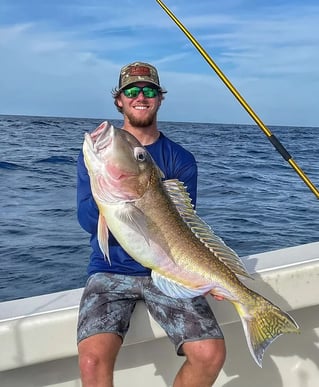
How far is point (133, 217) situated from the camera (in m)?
2.14

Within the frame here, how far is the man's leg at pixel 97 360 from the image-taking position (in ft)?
8.09

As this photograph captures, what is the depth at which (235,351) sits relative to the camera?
10.9ft

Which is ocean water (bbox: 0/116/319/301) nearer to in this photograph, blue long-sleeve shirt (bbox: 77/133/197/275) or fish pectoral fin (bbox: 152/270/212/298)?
blue long-sleeve shirt (bbox: 77/133/197/275)

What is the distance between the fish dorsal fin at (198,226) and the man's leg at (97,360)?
25.3 inches

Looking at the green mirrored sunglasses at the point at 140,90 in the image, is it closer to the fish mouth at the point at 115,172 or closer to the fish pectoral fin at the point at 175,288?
the fish mouth at the point at 115,172

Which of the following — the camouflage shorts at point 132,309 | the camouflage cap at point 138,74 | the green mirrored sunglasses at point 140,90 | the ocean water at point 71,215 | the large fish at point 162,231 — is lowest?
the ocean water at point 71,215

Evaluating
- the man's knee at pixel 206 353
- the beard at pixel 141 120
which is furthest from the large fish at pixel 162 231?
the beard at pixel 141 120

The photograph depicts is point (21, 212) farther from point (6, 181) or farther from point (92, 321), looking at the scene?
point (92, 321)

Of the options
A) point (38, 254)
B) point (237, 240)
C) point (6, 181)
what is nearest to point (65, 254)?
point (38, 254)

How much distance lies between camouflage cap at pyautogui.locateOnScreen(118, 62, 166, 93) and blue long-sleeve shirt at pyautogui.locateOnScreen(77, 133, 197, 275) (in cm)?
34

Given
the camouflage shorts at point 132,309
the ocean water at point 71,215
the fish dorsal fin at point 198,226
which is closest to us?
the fish dorsal fin at point 198,226

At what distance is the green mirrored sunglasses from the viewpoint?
2914 millimetres

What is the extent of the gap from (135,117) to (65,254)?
4493mm

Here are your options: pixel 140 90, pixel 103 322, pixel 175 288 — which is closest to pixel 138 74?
pixel 140 90
